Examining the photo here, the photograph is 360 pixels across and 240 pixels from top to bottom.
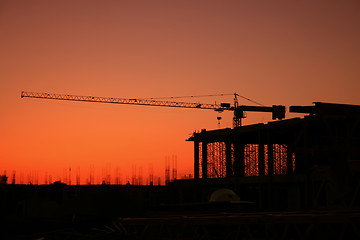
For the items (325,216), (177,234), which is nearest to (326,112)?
(325,216)

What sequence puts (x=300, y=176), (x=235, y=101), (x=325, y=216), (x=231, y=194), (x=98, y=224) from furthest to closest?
(x=235, y=101)
(x=300, y=176)
(x=231, y=194)
(x=98, y=224)
(x=325, y=216)

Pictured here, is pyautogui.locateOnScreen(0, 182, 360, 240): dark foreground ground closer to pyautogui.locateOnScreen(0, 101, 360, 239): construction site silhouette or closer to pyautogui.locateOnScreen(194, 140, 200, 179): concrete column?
pyautogui.locateOnScreen(0, 101, 360, 239): construction site silhouette

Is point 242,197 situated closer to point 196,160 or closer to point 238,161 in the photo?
point 238,161

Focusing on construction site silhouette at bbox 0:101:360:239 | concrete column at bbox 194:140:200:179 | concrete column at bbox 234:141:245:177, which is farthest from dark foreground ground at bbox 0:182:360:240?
concrete column at bbox 234:141:245:177

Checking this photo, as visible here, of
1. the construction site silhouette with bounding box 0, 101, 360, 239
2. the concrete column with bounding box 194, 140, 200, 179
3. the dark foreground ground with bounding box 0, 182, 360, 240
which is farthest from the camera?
the concrete column with bounding box 194, 140, 200, 179

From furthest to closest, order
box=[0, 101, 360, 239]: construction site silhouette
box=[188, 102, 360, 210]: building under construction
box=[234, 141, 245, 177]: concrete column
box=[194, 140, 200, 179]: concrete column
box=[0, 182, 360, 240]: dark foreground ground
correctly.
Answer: box=[194, 140, 200, 179]: concrete column → box=[234, 141, 245, 177]: concrete column → box=[188, 102, 360, 210]: building under construction → box=[0, 101, 360, 239]: construction site silhouette → box=[0, 182, 360, 240]: dark foreground ground

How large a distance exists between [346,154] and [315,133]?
50.3 m

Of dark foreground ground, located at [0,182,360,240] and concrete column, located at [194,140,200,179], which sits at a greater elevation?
concrete column, located at [194,140,200,179]

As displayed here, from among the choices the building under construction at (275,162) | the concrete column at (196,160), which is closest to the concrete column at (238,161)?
the building under construction at (275,162)

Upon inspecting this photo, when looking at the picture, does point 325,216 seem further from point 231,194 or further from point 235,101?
point 235,101

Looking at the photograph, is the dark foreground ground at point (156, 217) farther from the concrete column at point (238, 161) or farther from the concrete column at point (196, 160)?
the concrete column at point (238, 161)

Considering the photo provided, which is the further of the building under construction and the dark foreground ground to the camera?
the building under construction

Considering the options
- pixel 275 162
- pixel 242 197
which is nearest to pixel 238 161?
pixel 242 197

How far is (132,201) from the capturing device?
6281cm
